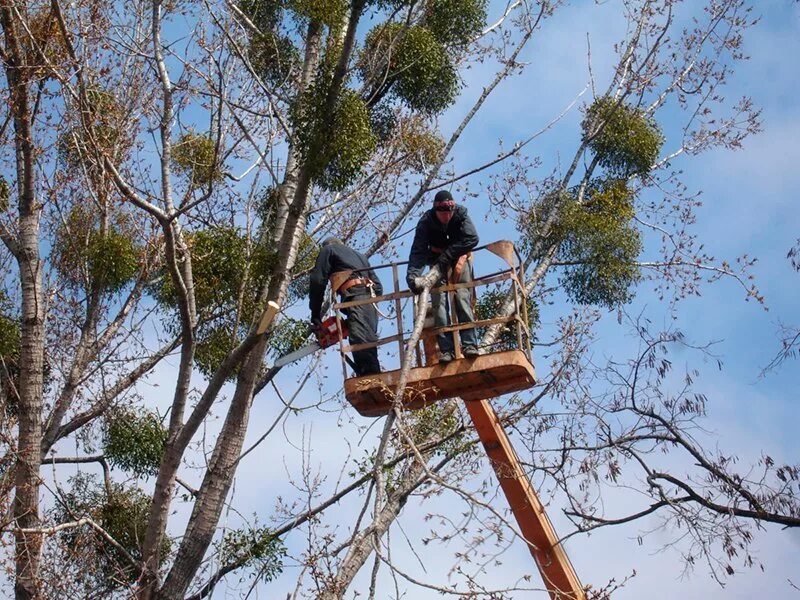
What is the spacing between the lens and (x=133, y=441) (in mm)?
13523

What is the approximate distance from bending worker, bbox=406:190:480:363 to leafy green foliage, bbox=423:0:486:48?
4.42m

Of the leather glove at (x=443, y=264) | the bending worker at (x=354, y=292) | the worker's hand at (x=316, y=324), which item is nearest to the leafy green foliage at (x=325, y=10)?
the bending worker at (x=354, y=292)

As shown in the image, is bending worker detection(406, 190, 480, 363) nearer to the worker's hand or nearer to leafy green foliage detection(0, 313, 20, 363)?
the worker's hand

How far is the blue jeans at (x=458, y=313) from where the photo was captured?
8977 millimetres

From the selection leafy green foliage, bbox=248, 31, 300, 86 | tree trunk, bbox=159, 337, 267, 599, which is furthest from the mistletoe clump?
leafy green foliage, bbox=248, 31, 300, 86

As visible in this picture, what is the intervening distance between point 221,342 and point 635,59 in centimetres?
521

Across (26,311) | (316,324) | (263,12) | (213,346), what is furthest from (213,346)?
(263,12)

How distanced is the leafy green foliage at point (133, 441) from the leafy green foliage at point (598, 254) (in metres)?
4.46

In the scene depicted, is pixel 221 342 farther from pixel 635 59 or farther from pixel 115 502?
pixel 635 59

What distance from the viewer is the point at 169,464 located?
1049 centimetres

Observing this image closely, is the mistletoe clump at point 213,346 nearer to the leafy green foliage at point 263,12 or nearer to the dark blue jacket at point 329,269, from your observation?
the dark blue jacket at point 329,269

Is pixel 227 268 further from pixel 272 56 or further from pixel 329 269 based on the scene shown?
pixel 272 56

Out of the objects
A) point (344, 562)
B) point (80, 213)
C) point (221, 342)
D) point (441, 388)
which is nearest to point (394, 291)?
point (441, 388)

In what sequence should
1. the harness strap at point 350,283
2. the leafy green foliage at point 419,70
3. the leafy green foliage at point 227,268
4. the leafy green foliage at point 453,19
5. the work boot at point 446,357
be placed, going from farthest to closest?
1. the leafy green foliage at point 453,19
2. the leafy green foliage at point 419,70
3. the leafy green foliage at point 227,268
4. the harness strap at point 350,283
5. the work boot at point 446,357
